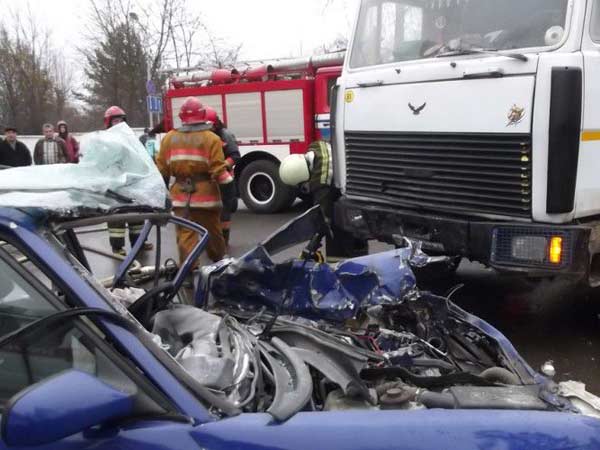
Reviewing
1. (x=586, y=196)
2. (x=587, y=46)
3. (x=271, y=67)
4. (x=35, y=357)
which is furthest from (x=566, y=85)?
(x=271, y=67)

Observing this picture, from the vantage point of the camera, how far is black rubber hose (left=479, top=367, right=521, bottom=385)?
218cm

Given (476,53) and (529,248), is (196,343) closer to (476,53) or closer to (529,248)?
(529,248)

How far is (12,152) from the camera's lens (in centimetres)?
934

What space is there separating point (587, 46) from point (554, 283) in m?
2.82

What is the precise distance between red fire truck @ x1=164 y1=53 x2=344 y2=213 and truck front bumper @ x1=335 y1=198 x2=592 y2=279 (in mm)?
5549

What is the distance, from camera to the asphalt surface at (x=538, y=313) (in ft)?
13.0

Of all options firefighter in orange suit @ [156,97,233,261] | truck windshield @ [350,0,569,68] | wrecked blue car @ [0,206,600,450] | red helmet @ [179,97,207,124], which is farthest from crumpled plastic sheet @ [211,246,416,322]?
red helmet @ [179,97,207,124]

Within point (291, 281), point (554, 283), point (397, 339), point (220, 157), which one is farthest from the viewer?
point (554, 283)

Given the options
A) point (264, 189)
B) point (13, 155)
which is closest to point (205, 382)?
point (13, 155)

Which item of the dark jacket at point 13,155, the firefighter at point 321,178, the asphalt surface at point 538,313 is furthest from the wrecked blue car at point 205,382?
the dark jacket at point 13,155

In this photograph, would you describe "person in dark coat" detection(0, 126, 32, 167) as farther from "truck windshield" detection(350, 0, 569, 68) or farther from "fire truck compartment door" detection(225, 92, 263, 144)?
"truck windshield" detection(350, 0, 569, 68)

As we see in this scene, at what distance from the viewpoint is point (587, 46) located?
12.2ft

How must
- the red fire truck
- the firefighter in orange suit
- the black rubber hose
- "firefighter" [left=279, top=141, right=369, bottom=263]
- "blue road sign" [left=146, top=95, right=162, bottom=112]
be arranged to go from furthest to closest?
"blue road sign" [left=146, top=95, right=162, bottom=112] → the red fire truck → the firefighter in orange suit → "firefighter" [left=279, top=141, right=369, bottom=263] → the black rubber hose

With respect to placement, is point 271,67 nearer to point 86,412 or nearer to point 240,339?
point 240,339
